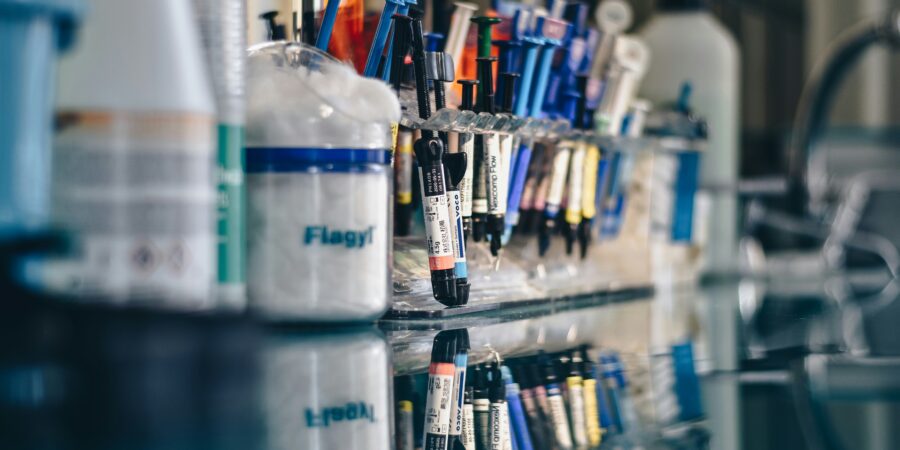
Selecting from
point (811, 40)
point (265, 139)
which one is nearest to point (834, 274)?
point (265, 139)

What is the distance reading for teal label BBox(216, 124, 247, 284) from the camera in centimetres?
56

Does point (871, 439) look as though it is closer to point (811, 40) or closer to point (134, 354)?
point (134, 354)

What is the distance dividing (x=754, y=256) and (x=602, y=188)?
92 centimetres

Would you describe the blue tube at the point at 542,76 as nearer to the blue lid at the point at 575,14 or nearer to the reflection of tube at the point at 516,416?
the blue lid at the point at 575,14

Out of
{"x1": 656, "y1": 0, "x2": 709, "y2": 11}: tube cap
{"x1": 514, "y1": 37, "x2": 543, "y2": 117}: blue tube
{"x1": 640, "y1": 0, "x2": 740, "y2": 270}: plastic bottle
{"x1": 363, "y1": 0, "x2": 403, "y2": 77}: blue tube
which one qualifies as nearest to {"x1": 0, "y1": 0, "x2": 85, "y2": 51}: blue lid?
{"x1": 363, "y1": 0, "x2": 403, "y2": 77}: blue tube

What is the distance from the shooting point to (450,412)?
0.50 metres

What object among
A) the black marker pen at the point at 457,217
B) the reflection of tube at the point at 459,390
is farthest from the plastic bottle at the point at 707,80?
the reflection of tube at the point at 459,390

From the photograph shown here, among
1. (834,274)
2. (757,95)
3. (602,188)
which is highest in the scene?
(757,95)

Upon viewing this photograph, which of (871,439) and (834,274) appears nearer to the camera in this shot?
(871,439)

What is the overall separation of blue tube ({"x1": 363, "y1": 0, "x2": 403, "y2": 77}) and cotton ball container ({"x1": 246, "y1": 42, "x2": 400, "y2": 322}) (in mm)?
142

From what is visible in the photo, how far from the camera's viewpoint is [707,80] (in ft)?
5.35

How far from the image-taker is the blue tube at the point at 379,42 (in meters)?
0.84

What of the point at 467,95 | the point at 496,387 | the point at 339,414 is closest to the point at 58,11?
the point at 339,414

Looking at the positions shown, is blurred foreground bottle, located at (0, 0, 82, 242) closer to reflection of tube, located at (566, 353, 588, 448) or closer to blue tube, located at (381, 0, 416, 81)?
reflection of tube, located at (566, 353, 588, 448)
